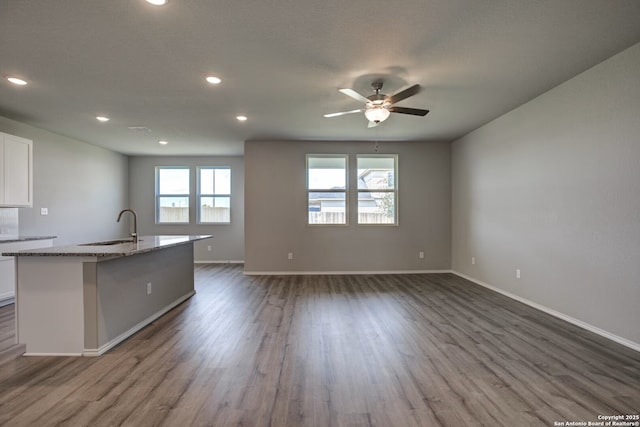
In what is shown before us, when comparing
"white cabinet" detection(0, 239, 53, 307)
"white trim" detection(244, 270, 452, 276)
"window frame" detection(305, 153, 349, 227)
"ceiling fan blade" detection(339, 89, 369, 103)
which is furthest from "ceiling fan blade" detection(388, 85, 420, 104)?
"white cabinet" detection(0, 239, 53, 307)

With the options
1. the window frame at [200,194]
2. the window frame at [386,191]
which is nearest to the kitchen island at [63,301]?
the window frame at [386,191]

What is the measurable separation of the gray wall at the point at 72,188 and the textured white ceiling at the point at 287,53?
0.95 metres

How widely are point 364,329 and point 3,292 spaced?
15.7 feet

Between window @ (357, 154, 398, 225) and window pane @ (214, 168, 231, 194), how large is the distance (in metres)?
3.56

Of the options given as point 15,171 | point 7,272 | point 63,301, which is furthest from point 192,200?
point 63,301

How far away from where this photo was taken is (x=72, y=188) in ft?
19.9

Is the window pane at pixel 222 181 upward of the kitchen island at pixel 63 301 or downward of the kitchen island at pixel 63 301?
upward

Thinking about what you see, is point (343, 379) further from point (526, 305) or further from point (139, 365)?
point (526, 305)

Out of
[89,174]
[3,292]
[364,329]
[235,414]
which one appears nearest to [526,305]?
[364,329]

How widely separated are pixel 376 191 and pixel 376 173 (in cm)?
38

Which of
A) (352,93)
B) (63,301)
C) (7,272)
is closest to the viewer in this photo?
(63,301)

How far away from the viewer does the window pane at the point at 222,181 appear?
26.1ft

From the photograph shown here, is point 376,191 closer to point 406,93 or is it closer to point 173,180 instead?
point 406,93

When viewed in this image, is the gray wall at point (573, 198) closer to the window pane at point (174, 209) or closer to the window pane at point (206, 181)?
the window pane at point (206, 181)
